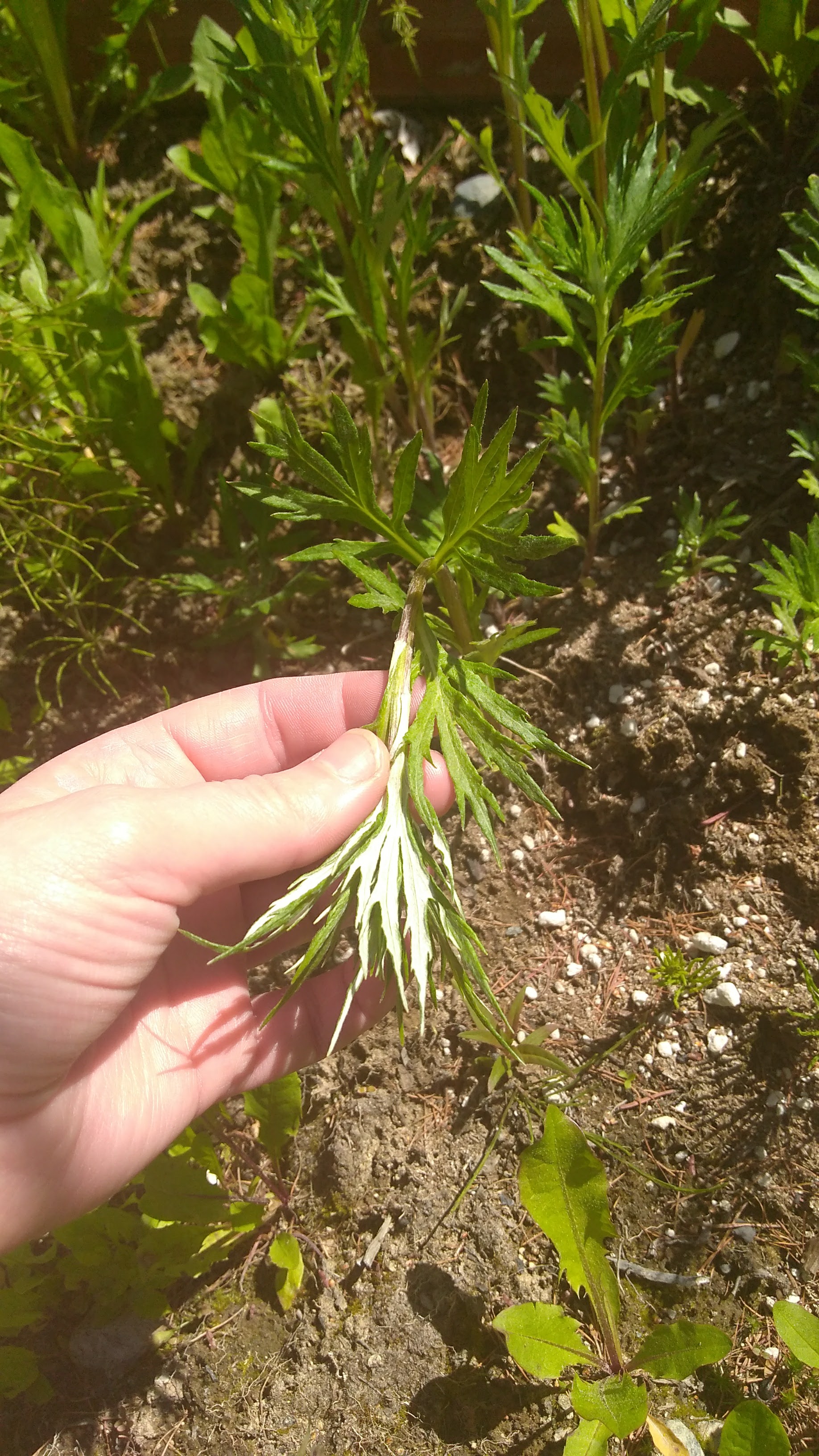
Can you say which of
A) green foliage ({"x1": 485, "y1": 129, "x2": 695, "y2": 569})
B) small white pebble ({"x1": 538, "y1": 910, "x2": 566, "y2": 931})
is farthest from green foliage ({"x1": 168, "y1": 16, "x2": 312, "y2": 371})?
small white pebble ({"x1": 538, "y1": 910, "x2": 566, "y2": 931})

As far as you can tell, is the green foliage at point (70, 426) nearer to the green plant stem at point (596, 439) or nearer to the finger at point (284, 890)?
the finger at point (284, 890)

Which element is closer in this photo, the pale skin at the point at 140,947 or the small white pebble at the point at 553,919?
the pale skin at the point at 140,947

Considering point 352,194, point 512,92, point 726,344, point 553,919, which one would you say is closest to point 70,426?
point 352,194

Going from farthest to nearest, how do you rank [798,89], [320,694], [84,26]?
[84,26], [798,89], [320,694]

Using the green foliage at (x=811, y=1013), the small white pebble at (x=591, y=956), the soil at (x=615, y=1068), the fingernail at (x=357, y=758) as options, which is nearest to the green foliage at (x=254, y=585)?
the soil at (x=615, y=1068)

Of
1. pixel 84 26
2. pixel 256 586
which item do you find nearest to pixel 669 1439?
pixel 256 586

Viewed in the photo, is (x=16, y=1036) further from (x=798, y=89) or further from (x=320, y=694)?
(x=798, y=89)

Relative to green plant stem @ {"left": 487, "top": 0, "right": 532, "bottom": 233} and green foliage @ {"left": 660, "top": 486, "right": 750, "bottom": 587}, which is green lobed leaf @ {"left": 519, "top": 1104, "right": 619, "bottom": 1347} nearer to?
green foliage @ {"left": 660, "top": 486, "right": 750, "bottom": 587}

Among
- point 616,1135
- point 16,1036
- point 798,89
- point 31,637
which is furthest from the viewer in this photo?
point 31,637
